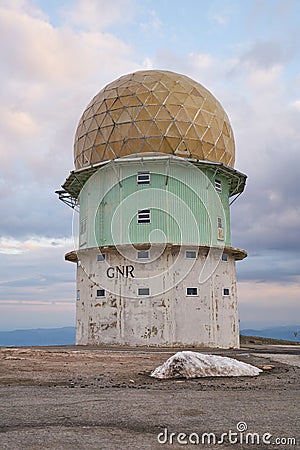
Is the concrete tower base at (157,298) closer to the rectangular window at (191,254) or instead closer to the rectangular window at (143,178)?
the rectangular window at (191,254)

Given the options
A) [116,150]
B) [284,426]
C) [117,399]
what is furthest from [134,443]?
[116,150]

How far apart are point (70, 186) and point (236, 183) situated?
10.2 metres

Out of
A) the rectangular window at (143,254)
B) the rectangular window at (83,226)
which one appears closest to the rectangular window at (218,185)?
the rectangular window at (143,254)

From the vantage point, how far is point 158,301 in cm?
2517

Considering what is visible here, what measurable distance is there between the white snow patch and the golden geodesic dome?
16.9 meters

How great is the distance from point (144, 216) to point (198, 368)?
630 inches

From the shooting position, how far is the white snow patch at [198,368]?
35.4 ft

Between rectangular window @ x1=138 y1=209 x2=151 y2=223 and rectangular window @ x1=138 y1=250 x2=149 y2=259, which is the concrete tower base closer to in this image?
rectangular window @ x1=138 y1=250 x2=149 y2=259

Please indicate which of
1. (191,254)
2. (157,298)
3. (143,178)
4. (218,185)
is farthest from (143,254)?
(218,185)

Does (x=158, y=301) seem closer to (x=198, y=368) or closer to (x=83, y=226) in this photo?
(x=83, y=226)

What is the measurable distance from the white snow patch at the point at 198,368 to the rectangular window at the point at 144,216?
15348 millimetres

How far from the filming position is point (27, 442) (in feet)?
17.3

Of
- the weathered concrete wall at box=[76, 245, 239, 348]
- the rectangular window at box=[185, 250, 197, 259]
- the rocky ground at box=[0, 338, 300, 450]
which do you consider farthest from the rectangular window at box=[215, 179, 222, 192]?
the rocky ground at box=[0, 338, 300, 450]

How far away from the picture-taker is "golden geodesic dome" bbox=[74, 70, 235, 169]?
88.1ft
